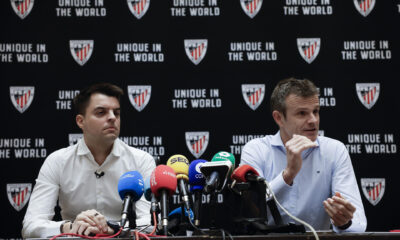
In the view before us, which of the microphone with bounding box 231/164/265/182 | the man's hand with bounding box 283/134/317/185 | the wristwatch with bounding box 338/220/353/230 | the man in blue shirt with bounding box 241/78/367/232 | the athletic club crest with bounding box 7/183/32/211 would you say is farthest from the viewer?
the athletic club crest with bounding box 7/183/32/211

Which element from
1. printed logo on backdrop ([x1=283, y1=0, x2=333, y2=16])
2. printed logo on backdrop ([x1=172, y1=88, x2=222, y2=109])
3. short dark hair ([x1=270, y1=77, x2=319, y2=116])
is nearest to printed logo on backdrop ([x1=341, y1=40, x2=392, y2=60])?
printed logo on backdrop ([x1=283, y1=0, x2=333, y2=16])

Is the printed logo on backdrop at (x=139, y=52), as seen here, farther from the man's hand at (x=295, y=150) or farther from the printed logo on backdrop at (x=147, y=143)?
the man's hand at (x=295, y=150)

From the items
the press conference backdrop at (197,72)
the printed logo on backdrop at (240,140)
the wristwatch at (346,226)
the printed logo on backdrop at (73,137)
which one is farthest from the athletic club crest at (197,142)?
the wristwatch at (346,226)

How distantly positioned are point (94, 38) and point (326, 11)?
200 centimetres

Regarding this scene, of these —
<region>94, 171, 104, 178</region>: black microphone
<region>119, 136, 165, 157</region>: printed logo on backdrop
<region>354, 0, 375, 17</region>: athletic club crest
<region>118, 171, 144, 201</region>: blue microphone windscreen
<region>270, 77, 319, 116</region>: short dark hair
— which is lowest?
<region>94, 171, 104, 178</region>: black microphone

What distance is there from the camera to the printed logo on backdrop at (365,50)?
3.71m

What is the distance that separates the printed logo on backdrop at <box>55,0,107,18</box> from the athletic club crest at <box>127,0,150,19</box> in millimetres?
231

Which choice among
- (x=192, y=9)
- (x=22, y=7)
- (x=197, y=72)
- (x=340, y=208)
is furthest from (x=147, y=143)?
(x=340, y=208)

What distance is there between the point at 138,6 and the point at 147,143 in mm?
1181

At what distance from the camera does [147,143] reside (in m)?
3.65

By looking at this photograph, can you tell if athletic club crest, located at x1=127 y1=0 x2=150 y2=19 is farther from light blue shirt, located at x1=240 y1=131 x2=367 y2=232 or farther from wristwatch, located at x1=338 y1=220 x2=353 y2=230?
wristwatch, located at x1=338 y1=220 x2=353 y2=230

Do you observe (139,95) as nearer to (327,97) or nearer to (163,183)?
(327,97)

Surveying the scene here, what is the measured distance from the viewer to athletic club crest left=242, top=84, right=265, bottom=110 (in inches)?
145

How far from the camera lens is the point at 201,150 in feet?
12.0
